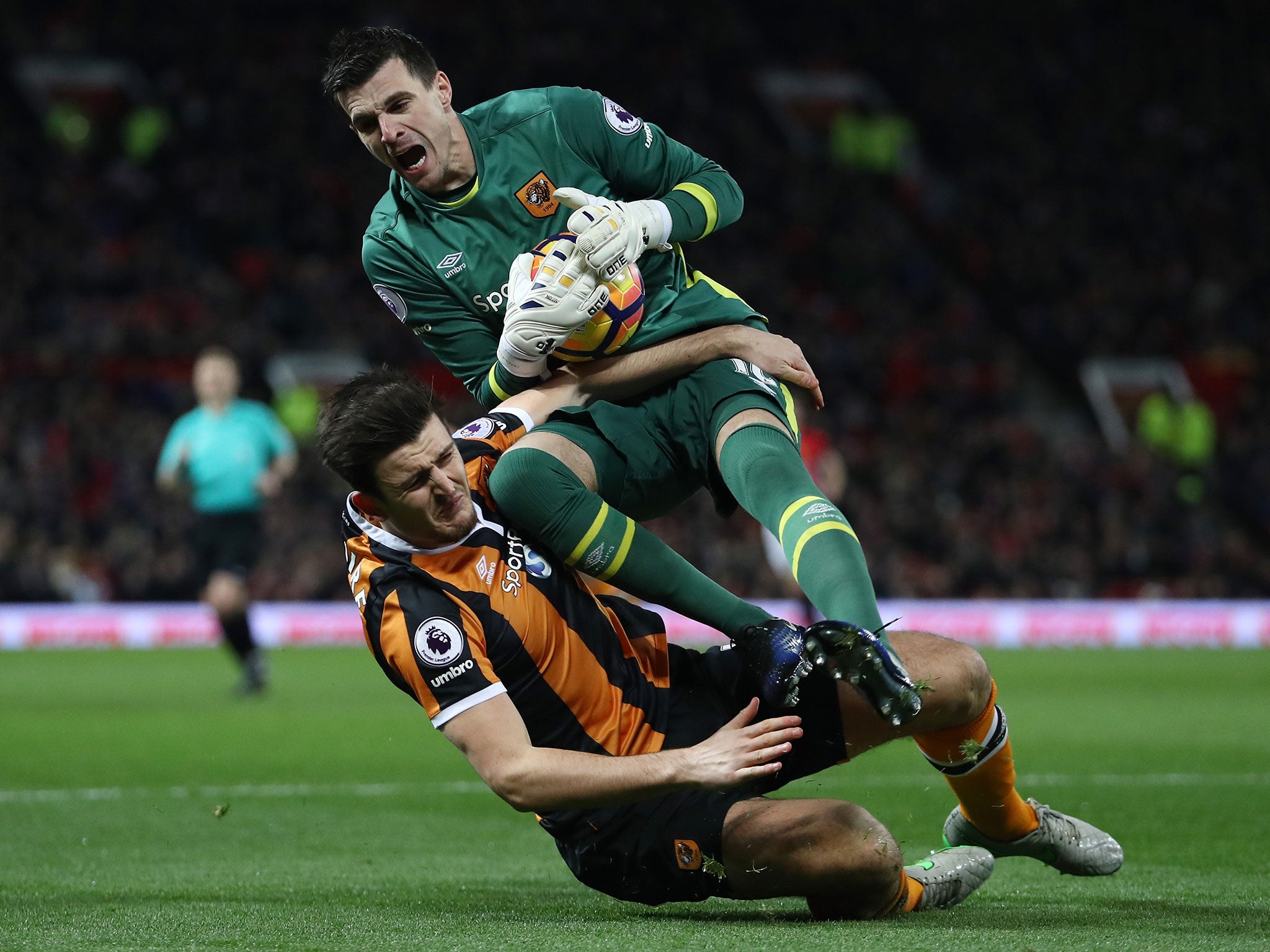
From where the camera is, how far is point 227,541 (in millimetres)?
11609

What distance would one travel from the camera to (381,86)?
436 centimetres

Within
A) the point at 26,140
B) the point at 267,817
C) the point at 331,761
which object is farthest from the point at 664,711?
the point at 26,140

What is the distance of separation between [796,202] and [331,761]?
17.1 meters

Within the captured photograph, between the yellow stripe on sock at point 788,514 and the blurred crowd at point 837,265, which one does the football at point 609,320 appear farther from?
the blurred crowd at point 837,265

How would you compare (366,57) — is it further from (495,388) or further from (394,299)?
(495,388)

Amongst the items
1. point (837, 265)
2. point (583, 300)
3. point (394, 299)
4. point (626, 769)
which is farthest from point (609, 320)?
point (837, 265)

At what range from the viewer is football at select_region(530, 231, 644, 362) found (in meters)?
4.38

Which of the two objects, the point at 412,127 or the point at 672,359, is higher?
the point at 412,127

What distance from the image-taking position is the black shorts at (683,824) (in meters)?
4.00

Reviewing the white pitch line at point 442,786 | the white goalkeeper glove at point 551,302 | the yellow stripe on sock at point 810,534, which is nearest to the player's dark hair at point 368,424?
the white goalkeeper glove at point 551,302

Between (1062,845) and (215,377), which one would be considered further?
(215,377)

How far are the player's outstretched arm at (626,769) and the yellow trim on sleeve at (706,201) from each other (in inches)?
60.9

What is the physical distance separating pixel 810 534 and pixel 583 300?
905 millimetres

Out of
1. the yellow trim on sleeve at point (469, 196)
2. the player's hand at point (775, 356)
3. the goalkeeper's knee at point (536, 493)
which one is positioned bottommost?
the goalkeeper's knee at point (536, 493)
